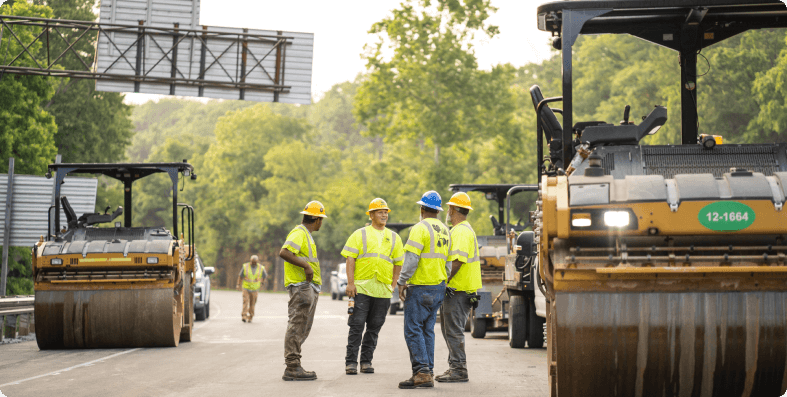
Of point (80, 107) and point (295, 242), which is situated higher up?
point (80, 107)

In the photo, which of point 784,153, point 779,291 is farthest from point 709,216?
point 784,153

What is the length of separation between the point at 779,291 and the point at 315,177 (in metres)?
66.3

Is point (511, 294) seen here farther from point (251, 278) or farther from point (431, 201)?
point (251, 278)

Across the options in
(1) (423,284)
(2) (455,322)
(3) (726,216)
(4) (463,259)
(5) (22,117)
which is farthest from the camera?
(5) (22,117)

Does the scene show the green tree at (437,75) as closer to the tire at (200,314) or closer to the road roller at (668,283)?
the tire at (200,314)

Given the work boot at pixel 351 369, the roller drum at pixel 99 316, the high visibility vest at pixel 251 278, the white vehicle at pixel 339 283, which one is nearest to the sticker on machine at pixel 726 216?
the work boot at pixel 351 369

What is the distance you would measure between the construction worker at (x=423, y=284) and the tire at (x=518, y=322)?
535cm

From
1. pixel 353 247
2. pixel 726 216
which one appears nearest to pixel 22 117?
pixel 353 247

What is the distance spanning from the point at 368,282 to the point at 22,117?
23379 mm

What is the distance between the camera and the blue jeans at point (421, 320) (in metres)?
9.88

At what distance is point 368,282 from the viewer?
11164 millimetres

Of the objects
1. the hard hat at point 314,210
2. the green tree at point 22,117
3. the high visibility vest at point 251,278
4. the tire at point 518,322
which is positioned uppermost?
the green tree at point 22,117

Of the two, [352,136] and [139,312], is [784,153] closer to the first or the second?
[139,312]

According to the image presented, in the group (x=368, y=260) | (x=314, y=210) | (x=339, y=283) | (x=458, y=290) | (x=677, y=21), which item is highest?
(x=677, y=21)
